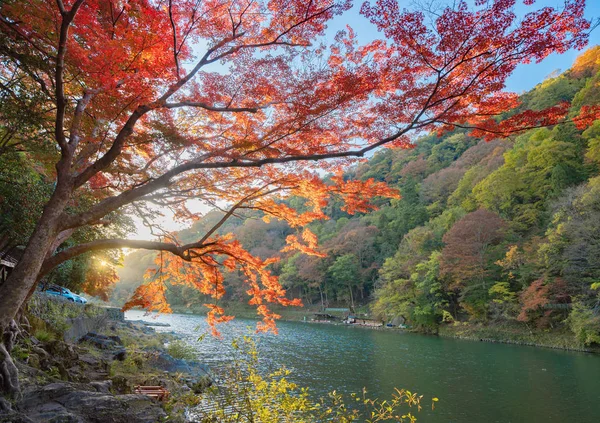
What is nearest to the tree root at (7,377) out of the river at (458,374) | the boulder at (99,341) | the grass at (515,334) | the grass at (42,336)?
the river at (458,374)

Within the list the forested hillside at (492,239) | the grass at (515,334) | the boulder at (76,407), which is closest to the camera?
the boulder at (76,407)

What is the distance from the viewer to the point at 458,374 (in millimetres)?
13719

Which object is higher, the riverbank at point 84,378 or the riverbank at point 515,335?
the riverbank at point 84,378

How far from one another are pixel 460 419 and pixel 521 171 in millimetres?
26100

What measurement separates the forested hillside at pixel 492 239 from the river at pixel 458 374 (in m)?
4.13

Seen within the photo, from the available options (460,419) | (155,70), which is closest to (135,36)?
(155,70)

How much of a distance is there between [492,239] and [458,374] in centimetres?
1678

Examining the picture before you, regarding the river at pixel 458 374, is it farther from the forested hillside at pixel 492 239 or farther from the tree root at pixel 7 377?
the forested hillside at pixel 492 239

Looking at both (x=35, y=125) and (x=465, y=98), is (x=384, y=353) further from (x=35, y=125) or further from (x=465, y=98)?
(x=35, y=125)

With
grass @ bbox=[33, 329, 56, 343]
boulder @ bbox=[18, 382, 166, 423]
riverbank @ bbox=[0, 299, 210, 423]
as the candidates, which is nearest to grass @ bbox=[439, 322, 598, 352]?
riverbank @ bbox=[0, 299, 210, 423]

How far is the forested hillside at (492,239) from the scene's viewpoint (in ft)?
65.5

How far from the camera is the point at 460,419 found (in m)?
8.94

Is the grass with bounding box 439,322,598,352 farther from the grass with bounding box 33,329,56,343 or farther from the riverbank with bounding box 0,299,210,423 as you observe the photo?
the grass with bounding box 33,329,56,343

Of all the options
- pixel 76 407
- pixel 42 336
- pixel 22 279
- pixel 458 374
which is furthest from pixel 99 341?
pixel 458 374
